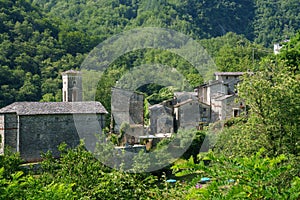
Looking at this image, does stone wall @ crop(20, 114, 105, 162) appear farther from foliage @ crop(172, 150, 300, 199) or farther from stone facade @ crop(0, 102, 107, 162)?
foliage @ crop(172, 150, 300, 199)

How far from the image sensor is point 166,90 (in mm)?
36094

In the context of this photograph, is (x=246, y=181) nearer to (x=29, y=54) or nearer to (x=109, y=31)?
(x=29, y=54)

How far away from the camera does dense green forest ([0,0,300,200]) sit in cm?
476

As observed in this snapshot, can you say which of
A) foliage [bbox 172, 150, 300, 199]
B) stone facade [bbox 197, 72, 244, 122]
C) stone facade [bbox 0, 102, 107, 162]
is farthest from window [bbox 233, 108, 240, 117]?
foliage [bbox 172, 150, 300, 199]

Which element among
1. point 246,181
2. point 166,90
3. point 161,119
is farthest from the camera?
point 166,90

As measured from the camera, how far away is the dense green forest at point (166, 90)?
15.6 feet

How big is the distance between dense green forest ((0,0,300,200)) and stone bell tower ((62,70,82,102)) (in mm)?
1742

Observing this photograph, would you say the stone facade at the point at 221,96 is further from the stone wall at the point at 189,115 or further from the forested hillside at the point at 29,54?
the forested hillside at the point at 29,54

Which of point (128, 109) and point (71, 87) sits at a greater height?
point (71, 87)

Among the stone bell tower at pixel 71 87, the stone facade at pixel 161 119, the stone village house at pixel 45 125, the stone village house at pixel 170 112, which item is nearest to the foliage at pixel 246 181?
the stone village house at pixel 45 125

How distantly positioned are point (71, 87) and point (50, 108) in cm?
1143

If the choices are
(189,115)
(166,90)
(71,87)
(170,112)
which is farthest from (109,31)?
(189,115)

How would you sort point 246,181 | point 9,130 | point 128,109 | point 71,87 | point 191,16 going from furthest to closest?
1. point 191,16
2. point 71,87
3. point 128,109
4. point 9,130
5. point 246,181

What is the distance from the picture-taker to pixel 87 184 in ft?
31.9
